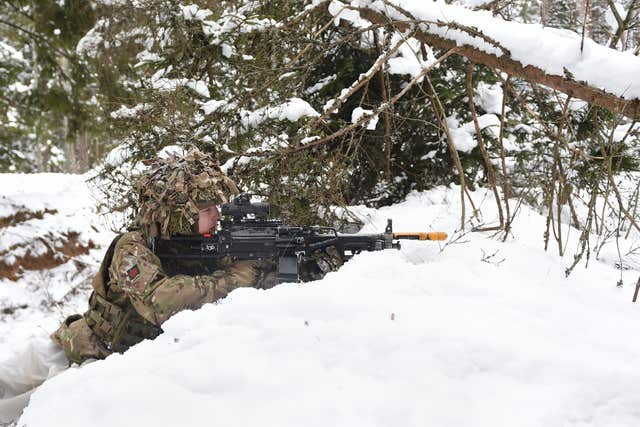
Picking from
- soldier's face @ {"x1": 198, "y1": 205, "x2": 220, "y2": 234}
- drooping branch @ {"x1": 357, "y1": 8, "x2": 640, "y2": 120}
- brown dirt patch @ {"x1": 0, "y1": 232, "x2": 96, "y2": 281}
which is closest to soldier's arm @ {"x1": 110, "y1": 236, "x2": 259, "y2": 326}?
soldier's face @ {"x1": 198, "y1": 205, "x2": 220, "y2": 234}

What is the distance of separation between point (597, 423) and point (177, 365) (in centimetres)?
147

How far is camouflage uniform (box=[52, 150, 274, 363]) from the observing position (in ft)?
10.4

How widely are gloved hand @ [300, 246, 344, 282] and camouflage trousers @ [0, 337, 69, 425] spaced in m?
2.08

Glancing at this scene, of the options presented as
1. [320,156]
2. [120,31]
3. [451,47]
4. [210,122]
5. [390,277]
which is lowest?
[390,277]

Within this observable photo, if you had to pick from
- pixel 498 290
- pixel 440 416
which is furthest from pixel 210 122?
pixel 440 416

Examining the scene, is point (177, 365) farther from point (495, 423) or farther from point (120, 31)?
point (120, 31)

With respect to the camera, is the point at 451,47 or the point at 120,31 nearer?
the point at 451,47

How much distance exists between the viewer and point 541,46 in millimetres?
3082

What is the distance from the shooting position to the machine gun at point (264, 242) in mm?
3404

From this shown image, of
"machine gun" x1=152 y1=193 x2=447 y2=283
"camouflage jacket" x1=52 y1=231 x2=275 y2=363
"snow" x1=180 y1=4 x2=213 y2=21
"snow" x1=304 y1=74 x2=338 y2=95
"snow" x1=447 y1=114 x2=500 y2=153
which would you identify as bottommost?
"camouflage jacket" x1=52 y1=231 x2=275 y2=363

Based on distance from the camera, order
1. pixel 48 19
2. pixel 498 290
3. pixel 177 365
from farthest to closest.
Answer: pixel 48 19 → pixel 498 290 → pixel 177 365

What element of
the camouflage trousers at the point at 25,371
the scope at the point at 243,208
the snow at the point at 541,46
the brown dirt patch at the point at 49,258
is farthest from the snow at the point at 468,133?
the brown dirt patch at the point at 49,258

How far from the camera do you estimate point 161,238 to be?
136 inches

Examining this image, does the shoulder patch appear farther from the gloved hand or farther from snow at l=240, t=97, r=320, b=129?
snow at l=240, t=97, r=320, b=129
